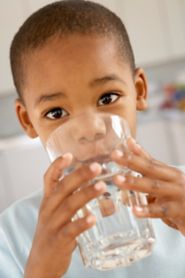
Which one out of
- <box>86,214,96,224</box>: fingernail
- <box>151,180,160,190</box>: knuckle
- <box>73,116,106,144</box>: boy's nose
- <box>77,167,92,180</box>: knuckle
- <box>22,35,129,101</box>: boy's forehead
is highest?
<box>22,35,129,101</box>: boy's forehead

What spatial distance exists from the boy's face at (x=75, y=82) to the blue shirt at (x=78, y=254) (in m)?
0.20

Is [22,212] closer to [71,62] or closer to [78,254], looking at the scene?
[78,254]

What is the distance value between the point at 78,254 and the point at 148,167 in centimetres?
32

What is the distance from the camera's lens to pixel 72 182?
2.12 ft

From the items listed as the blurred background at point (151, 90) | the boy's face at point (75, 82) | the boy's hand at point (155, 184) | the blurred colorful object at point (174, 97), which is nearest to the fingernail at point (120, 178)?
the boy's hand at point (155, 184)

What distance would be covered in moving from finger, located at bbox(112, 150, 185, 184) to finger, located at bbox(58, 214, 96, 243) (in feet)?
0.23

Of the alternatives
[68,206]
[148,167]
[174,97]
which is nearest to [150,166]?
[148,167]

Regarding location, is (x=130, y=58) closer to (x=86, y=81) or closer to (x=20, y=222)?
(x=86, y=81)

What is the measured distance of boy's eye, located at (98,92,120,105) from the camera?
0.82m

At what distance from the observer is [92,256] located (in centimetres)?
71

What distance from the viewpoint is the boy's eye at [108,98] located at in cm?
82

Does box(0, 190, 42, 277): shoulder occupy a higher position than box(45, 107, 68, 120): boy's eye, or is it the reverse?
box(45, 107, 68, 120): boy's eye

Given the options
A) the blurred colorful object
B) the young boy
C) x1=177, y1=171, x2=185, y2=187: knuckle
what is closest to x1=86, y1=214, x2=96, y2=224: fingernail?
the young boy

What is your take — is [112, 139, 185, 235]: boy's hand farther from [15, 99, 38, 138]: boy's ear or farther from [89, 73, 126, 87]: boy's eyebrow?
[15, 99, 38, 138]: boy's ear
